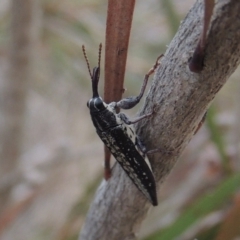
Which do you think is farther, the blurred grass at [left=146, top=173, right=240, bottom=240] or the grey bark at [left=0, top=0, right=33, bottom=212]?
the grey bark at [left=0, top=0, right=33, bottom=212]

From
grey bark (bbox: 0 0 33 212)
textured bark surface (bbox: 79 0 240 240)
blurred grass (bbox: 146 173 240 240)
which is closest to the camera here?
textured bark surface (bbox: 79 0 240 240)

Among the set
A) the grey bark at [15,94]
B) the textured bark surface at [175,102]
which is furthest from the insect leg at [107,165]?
the grey bark at [15,94]

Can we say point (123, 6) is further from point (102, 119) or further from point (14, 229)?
point (14, 229)

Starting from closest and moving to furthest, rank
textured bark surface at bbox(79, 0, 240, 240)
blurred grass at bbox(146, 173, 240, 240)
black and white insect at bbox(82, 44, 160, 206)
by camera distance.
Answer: textured bark surface at bbox(79, 0, 240, 240)
black and white insect at bbox(82, 44, 160, 206)
blurred grass at bbox(146, 173, 240, 240)

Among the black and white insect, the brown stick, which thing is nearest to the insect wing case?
the black and white insect

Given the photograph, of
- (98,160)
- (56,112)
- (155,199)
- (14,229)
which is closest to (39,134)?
(56,112)

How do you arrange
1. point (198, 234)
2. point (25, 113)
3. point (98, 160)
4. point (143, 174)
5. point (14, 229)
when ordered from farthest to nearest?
point (98, 160)
point (14, 229)
point (25, 113)
point (198, 234)
point (143, 174)

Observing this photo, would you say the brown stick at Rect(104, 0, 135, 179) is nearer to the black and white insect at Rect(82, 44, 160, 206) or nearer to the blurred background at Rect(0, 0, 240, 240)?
the black and white insect at Rect(82, 44, 160, 206)
